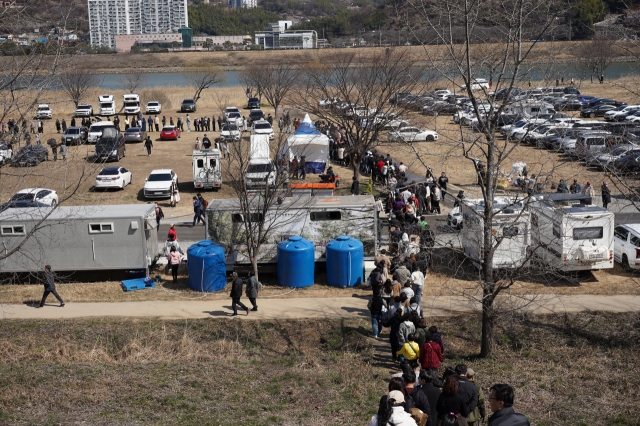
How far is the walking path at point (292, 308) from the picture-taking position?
59.8 feet

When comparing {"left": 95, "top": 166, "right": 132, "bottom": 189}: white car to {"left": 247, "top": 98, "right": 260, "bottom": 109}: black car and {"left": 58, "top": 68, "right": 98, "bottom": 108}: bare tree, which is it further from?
{"left": 247, "top": 98, "right": 260, "bottom": 109}: black car

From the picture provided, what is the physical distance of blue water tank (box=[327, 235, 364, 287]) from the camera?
20.4m

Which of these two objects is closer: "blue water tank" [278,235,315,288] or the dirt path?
the dirt path

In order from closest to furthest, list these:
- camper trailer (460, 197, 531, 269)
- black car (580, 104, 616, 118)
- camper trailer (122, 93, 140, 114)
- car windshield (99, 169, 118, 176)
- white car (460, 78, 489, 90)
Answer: white car (460, 78, 489, 90)
camper trailer (460, 197, 531, 269)
car windshield (99, 169, 118, 176)
black car (580, 104, 616, 118)
camper trailer (122, 93, 140, 114)

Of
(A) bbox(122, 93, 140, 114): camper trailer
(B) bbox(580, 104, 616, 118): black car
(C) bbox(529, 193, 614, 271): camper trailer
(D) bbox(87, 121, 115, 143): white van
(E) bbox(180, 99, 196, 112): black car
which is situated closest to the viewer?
(C) bbox(529, 193, 614, 271): camper trailer

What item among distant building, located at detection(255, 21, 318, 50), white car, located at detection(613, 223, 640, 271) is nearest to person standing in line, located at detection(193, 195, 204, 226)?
white car, located at detection(613, 223, 640, 271)

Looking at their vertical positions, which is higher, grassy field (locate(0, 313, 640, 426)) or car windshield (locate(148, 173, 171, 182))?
car windshield (locate(148, 173, 171, 182))

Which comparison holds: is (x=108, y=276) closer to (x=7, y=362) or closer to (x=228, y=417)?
(x=7, y=362)

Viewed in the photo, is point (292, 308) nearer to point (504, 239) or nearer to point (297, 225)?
point (297, 225)

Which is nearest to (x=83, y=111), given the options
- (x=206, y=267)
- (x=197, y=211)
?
(x=197, y=211)

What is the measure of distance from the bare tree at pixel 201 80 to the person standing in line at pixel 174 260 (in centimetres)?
5471

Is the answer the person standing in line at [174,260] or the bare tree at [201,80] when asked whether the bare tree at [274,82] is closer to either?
the bare tree at [201,80]

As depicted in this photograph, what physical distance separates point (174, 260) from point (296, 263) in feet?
12.2

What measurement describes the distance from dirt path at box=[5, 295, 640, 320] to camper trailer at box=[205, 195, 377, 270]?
2.48 m
